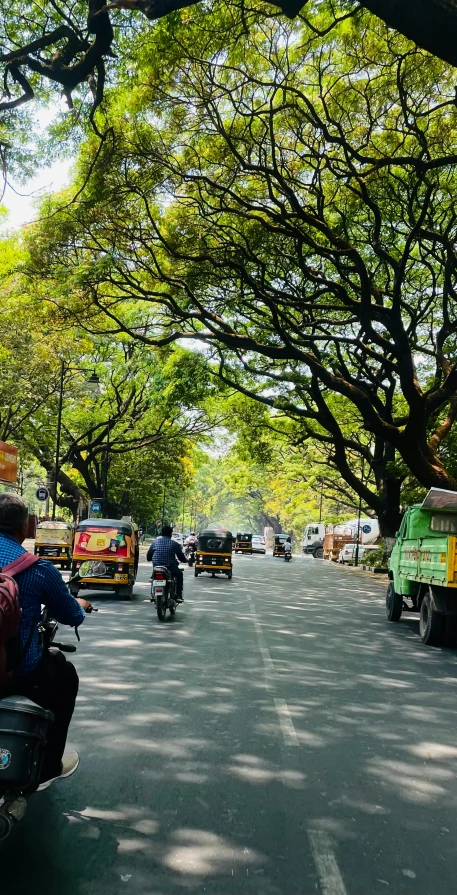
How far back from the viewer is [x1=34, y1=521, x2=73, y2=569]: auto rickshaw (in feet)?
87.1

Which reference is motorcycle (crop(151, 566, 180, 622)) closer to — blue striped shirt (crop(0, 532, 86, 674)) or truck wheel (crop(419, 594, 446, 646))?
truck wheel (crop(419, 594, 446, 646))

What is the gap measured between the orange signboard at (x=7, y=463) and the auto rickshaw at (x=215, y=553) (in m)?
10.4

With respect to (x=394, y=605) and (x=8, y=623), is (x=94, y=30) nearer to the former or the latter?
(x=8, y=623)

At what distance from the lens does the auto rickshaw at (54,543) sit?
2656 cm

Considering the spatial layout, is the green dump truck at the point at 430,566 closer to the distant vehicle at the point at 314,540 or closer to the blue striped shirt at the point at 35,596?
the blue striped shirt at the point at 35,596

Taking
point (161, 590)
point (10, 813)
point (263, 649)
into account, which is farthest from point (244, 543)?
point (10, 813)

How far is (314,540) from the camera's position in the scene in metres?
65.5

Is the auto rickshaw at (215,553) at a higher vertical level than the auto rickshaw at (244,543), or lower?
lower

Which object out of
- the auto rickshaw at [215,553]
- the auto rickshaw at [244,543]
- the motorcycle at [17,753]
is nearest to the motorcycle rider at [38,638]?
the motorcycle at [17,753]

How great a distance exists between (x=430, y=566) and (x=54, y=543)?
57.0ft

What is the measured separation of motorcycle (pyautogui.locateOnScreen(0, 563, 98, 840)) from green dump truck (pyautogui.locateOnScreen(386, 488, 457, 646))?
8.73m

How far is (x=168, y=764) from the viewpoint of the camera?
5215mm

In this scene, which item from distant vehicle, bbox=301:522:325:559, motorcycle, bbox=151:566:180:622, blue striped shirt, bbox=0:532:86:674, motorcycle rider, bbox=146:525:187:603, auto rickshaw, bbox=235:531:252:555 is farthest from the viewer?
distant vehicle, bbox=301:522:325:559

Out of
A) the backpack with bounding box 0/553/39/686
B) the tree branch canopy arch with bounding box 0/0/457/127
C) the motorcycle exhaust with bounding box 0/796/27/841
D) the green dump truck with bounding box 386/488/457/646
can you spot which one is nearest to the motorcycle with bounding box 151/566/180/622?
the green dump truck with bounding box 386/488/457/646
